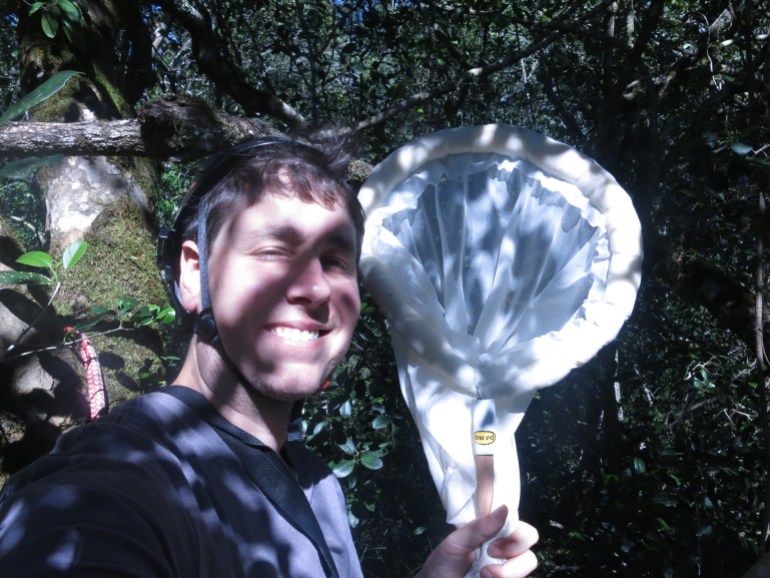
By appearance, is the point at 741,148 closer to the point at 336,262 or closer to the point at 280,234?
the point at 336,262

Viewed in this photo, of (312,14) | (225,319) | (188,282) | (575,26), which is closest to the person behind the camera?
(225,319)

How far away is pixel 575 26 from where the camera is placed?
11.5ft

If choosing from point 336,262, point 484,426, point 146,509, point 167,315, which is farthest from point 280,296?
point 167,315

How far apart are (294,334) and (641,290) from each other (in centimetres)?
252

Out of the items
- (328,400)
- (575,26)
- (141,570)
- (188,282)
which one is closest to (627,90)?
(575,26)

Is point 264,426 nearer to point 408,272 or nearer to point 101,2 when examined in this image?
point 408,272

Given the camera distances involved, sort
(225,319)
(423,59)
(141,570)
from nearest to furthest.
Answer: (141,570)
(225,319)
(423,59)

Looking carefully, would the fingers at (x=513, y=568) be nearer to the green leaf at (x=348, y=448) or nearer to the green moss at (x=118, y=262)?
the green leaf at (x=348, y=448)

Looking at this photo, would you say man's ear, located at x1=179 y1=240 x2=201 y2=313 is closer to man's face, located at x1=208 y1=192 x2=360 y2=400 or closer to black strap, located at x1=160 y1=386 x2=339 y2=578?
man's face, located at x1=208 y1=192 x2=360 y2=400

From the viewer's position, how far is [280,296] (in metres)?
1.39


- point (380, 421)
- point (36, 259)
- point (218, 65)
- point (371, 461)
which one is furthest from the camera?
point (218, 65)

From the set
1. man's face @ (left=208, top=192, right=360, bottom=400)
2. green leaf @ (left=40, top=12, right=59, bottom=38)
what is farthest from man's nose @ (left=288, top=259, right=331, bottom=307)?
green leaf @ (left=40, top=12, right=59, bottom=38)

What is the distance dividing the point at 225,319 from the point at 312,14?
3.88 m

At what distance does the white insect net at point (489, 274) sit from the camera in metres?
1.80
